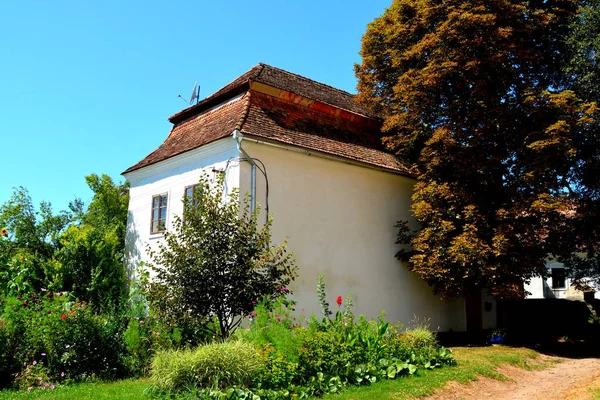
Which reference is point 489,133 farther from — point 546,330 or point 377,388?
point 546,330

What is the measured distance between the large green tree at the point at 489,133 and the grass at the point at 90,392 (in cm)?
966

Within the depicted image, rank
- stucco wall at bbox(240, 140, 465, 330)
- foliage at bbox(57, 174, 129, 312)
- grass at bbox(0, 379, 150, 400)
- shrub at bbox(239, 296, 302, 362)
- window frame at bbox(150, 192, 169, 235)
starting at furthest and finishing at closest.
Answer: window frame at bbox(150, 192, 169, 235), foliage at bbox(57, 174, 129, 312), stucco wall at bbox(240, 140, 465, 330), shrub at bbox(239, 296, 302, 362), grass at bbox(0, 379, 150, 400)

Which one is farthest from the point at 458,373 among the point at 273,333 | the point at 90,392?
the point at 90,392

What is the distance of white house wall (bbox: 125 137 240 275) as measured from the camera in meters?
13.7

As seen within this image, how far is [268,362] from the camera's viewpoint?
7996 millimetres

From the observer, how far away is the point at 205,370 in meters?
7.42

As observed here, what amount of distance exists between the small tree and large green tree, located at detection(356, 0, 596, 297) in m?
7.21

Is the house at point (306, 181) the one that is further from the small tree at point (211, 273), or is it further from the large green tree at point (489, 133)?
the small tree at point (211, 273)

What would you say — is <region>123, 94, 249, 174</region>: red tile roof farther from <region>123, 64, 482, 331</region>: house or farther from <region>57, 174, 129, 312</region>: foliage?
<region>57, 174, 129, 312</region>: foliage

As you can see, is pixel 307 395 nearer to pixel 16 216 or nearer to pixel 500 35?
pixel 500 35

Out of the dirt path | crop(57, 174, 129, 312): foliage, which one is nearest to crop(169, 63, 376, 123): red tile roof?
crop(57, 174, 129, 312): foliage

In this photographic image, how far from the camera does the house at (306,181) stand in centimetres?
1384

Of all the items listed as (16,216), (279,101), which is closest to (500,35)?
(279,101)

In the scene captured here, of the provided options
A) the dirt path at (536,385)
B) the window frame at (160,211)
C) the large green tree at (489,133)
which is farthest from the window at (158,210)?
the dirt path at (536,385)
